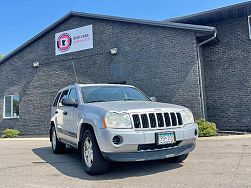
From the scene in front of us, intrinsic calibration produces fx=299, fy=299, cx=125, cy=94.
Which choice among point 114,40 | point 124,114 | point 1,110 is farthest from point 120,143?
point 1,110

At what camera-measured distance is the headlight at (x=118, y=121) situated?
4980 mm

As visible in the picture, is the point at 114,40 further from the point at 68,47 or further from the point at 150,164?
the point at 150,164

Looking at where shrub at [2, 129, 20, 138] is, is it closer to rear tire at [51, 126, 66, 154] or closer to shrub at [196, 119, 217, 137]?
rear tire at [51, 126, 66, 154]

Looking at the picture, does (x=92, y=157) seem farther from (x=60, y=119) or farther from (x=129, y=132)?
(x=60, y=119)

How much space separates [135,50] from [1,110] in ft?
33.4

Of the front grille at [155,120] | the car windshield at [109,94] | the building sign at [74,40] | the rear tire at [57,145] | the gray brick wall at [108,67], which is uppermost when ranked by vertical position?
the building sign at [74,40]

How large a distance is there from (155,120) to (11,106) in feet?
51.5

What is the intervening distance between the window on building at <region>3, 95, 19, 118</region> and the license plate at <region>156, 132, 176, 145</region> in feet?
49.9

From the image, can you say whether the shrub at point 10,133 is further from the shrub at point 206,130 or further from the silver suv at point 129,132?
the silver suv at point 129,132

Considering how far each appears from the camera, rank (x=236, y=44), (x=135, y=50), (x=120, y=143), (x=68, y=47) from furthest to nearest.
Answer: (x=68, y=47) < (x=135, y=50) < (x=236, y=44) < (x=120, y=143)

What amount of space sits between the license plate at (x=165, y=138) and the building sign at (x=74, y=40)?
1149 cm

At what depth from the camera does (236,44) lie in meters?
13.3

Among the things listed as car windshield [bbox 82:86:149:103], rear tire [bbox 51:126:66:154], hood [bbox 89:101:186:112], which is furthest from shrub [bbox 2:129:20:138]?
hood [bbox 89:101:186:112]

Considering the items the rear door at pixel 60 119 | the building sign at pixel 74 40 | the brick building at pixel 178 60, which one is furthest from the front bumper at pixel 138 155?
the building sign at pixel 74 40
